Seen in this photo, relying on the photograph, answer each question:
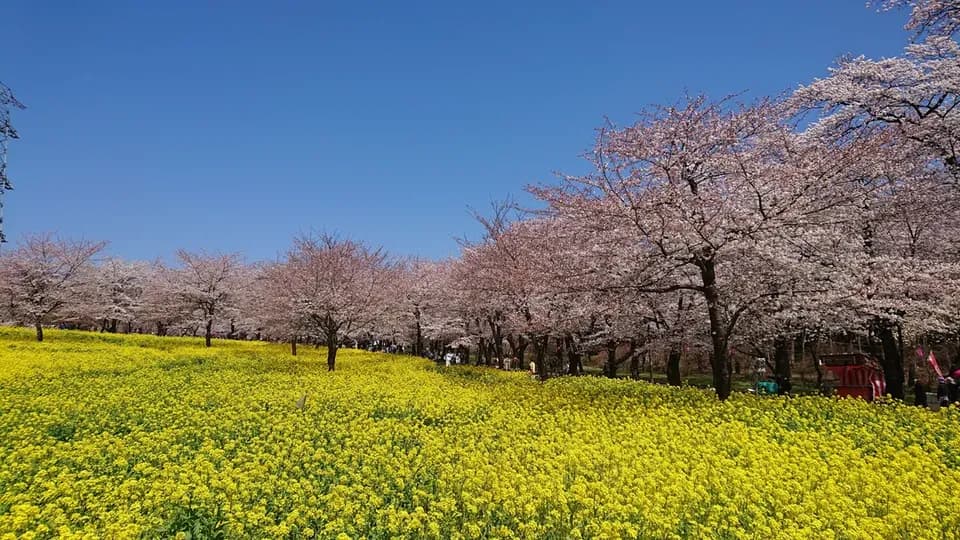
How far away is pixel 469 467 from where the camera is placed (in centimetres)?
782

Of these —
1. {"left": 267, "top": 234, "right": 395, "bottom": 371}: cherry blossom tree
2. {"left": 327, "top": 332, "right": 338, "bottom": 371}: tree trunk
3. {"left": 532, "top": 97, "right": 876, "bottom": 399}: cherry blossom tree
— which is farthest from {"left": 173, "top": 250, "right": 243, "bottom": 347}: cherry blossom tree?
{"left": 532, "top": 97, "right": 876, "bottom": 399}: cherry blossom tree

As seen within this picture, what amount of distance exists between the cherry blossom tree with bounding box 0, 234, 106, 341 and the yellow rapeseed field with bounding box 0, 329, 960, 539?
26.4m

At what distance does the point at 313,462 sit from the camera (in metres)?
8.23

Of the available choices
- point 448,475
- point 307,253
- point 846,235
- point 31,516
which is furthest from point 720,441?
point 307,253

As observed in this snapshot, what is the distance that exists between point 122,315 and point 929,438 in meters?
68.3

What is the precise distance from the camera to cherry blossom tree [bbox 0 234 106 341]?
117 feet

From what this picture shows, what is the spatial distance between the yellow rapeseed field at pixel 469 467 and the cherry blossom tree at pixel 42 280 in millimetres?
26420

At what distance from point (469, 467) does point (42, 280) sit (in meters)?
40.2

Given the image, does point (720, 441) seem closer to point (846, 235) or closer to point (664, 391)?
point (664, 391)

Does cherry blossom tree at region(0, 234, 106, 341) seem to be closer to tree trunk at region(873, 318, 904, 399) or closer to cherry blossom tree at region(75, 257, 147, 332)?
cherry blossom tree at region(75, 257, 147, 332)

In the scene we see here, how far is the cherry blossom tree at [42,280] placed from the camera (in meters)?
35.6

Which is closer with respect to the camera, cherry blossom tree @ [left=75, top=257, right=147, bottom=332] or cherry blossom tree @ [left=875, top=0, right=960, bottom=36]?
cherry blossom tree @ [left=875, top=0, right=960, bottom=36]

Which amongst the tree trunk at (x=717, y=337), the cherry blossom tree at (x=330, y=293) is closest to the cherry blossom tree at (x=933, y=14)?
the tree trunk at (x=717, y=337)

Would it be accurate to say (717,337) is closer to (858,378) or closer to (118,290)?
(858,378)
